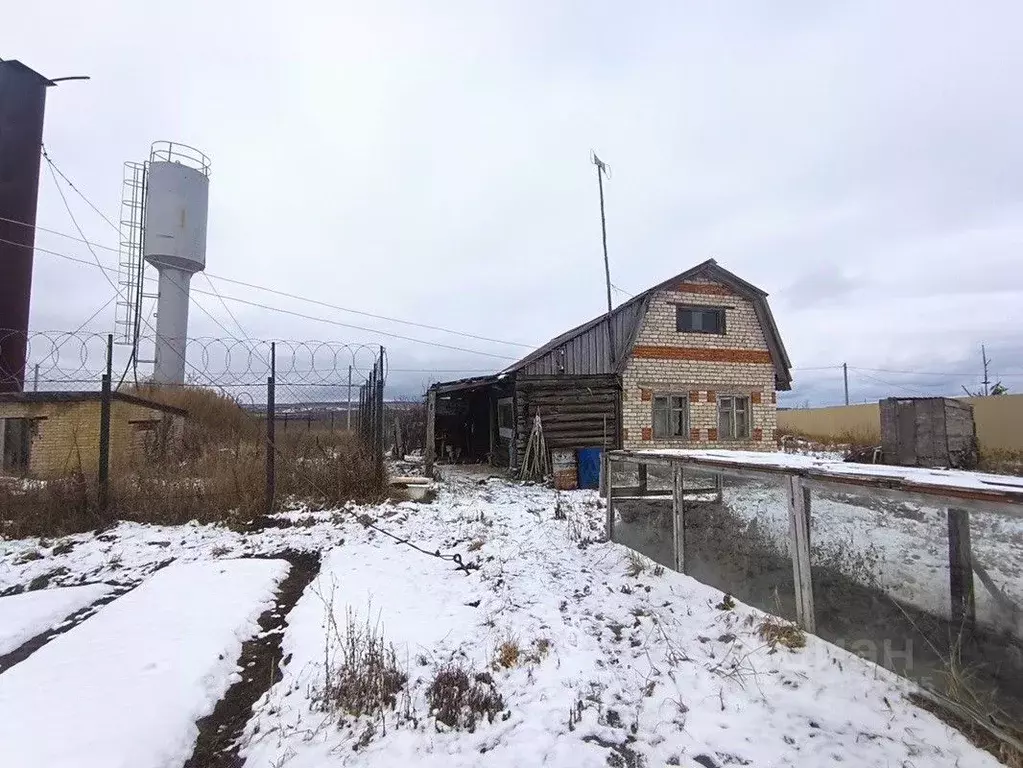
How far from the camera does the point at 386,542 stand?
793 cm

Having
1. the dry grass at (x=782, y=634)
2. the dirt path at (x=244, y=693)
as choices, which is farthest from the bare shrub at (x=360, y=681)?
the dry grass at (x=782, y=634)

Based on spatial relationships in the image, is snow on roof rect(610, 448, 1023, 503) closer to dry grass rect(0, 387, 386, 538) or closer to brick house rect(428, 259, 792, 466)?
dry grass rect(0, 387, 386, 538)

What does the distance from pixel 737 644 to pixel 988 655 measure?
1629 millimetres

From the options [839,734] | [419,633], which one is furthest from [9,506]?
[839,734]

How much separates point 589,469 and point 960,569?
10.5 meters

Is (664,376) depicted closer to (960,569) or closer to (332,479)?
(332,479)

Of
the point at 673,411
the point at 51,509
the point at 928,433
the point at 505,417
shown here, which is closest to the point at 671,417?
the point at 673,411

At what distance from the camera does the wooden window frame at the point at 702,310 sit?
16219 millimetres

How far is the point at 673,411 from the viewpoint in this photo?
16.0 metres

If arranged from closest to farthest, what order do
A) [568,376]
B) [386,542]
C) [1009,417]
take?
[386,542] < [568,376] < [1009,417]

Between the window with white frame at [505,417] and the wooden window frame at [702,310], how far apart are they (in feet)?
18.6

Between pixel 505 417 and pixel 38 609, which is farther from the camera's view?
pixel 505 417

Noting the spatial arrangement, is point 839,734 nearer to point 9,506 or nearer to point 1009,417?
point 9,506

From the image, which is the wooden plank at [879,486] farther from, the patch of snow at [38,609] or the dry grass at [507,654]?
the patch of snow at [38,609]
